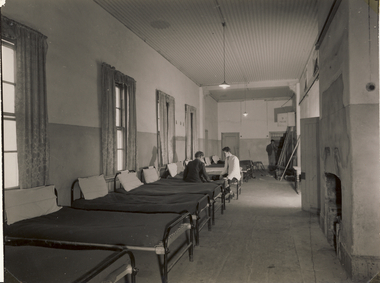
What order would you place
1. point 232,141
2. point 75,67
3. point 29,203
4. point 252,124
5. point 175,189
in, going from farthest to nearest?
point 232,141 → point 252,124 → point 175,189 → point 75,67 → point 29,203

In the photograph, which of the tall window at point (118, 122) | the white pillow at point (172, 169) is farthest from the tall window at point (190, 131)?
the tall window at point (118, 122)

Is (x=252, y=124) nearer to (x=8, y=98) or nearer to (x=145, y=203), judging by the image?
(x=145, y=203)

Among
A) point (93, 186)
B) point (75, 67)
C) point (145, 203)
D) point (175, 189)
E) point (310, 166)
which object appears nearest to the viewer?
point (145, 203)

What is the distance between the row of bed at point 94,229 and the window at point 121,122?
62 centimetres

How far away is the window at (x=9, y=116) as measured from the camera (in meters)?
3.60

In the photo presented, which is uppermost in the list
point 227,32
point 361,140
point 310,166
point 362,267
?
point 227,32

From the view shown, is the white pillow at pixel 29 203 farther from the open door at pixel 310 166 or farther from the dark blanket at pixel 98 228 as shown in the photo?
the open door at pixel 310 166

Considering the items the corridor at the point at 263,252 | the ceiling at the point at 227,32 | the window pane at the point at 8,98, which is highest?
the ceiling at the point at 227,32

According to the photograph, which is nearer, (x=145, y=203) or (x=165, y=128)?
(x=145, y=203)

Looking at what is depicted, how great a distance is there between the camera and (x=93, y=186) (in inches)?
199

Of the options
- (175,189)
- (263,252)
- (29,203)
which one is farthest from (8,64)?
(263,252)

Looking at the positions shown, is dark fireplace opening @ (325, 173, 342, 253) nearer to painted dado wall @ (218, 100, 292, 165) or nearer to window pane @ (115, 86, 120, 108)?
window pane @ (115, 86, 120, 108)

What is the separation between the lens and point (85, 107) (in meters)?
5.14

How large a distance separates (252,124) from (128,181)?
1263cm
